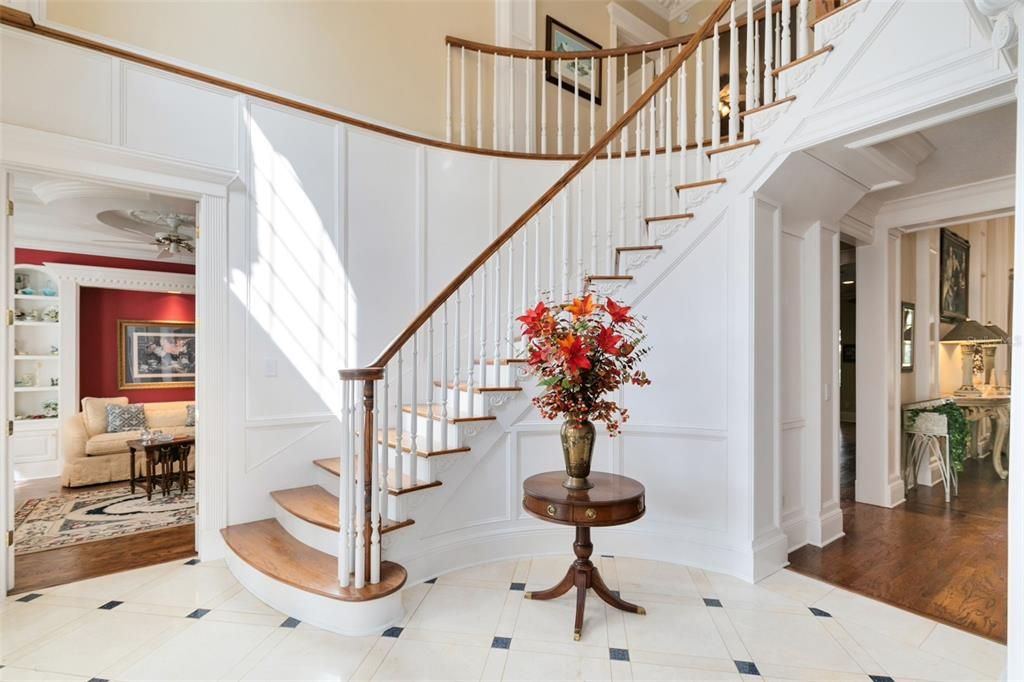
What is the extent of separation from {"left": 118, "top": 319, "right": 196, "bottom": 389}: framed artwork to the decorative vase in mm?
5657

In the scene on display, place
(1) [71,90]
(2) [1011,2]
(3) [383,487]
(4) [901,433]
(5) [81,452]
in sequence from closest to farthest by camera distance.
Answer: (2) [1011,2] < (3) [383,487] < (1) [71,90] < (4) [901,433] < (5) [81,452]

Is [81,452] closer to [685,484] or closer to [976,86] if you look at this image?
[685,484]

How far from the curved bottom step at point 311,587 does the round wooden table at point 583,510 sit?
0.80 m

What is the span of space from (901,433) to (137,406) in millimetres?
8202

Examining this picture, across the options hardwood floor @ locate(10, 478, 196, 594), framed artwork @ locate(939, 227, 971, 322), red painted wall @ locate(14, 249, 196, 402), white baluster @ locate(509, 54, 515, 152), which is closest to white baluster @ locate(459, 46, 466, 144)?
white baluster @ locate(509, 54, 515, 152)

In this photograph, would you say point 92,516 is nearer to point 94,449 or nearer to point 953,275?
point 94,449

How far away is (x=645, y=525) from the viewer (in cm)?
349

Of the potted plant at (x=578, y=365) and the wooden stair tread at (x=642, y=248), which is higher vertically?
the wooden stair tread at (x=642, y=248)

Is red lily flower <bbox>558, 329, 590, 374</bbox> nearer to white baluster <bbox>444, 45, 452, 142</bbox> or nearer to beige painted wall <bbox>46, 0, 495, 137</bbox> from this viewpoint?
white baluster <bbox>444, 45, 452, 142</bbox>

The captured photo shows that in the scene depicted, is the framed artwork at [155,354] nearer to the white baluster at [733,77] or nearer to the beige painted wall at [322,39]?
the beige painted wall at [322,39]

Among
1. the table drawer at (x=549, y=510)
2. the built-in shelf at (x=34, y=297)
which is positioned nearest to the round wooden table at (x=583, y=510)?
the table drawer at (x=549, y=510)

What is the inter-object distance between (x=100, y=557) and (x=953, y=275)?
335 inches

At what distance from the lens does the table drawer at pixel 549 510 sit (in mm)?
2463

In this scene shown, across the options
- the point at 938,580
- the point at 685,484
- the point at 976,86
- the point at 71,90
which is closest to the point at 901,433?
the point at 938,580
